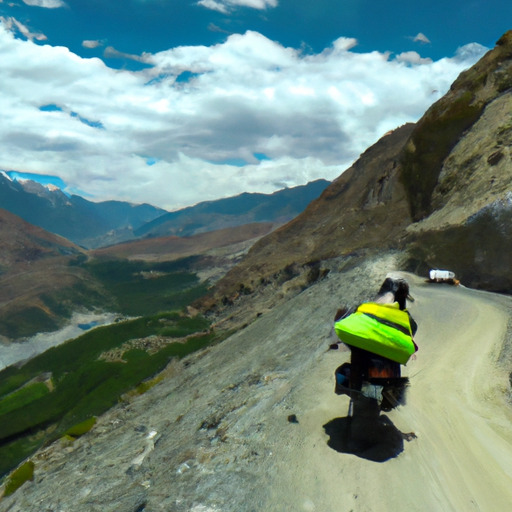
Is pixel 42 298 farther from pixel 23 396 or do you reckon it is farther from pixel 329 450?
pixel 329 450

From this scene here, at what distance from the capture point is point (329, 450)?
7418 millimetres

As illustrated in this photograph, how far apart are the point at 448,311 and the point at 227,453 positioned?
9961 mm

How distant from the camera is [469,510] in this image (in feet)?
19.5

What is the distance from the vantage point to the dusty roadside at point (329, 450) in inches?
255

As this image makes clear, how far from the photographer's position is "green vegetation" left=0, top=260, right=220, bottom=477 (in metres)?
40.4

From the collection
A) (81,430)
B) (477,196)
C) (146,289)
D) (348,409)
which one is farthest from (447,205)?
(146,289)

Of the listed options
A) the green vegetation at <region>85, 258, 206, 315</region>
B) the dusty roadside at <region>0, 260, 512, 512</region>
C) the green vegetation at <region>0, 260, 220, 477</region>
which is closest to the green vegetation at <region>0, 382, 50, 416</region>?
the green vegetation at <region>0, 260, 220, 477</region>

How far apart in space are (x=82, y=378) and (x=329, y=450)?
51025mm

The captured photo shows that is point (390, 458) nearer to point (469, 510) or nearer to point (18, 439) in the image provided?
point (469, 510)

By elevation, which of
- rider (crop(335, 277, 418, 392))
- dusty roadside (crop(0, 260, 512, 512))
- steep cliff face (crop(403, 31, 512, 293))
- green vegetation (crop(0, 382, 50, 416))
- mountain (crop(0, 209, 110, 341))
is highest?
steep cliff face (crop(403, 31, 512, 293))

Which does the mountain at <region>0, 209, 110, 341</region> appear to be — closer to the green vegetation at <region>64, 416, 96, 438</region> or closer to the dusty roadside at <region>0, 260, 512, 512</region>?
the green vegetation at <region>64, 416, 96, 438</region>

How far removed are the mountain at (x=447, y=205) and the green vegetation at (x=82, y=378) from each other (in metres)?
13.1

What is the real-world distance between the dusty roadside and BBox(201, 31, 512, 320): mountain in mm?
6438

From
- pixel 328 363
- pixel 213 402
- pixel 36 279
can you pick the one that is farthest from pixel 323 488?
pixel 36 279
